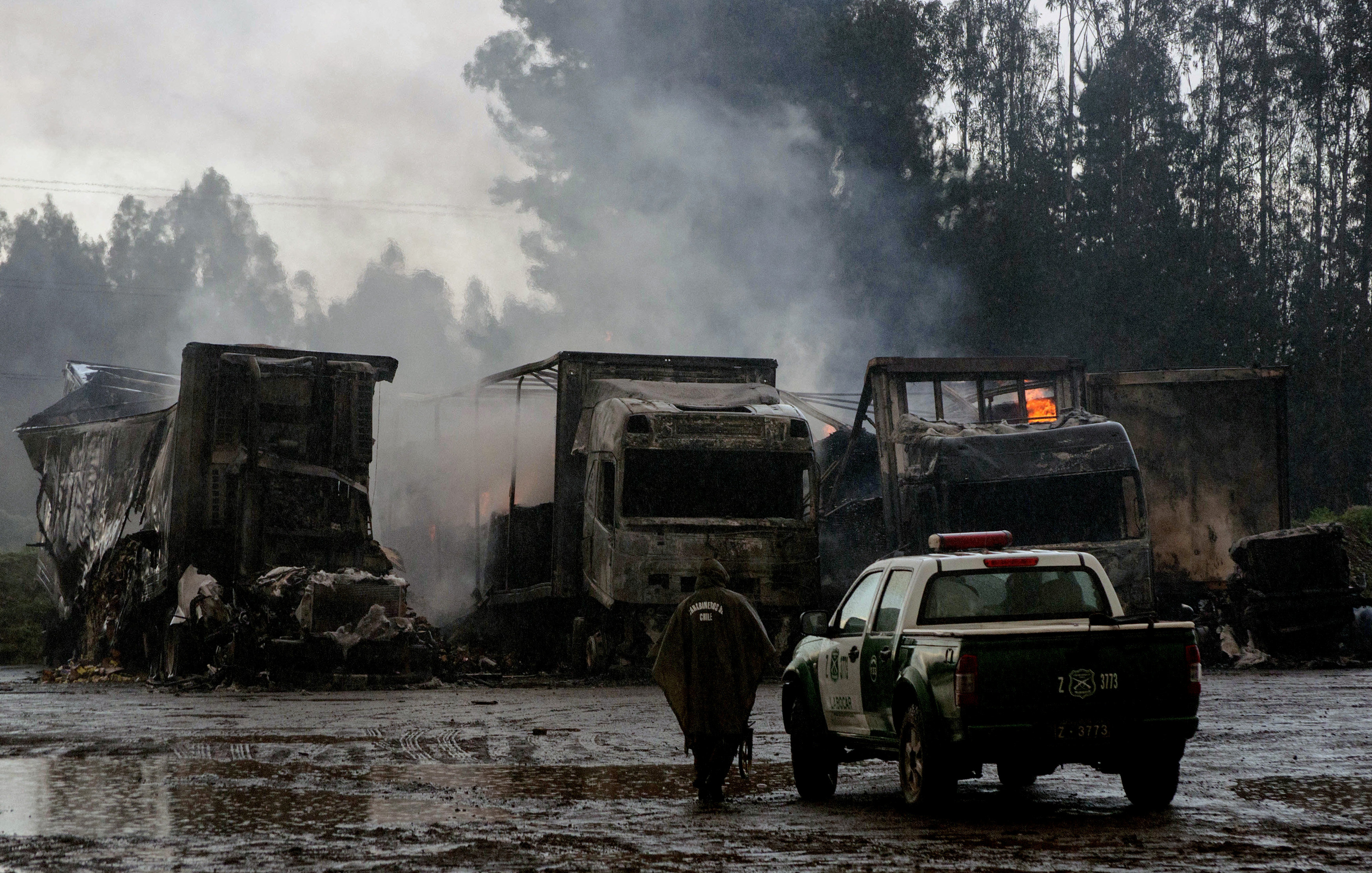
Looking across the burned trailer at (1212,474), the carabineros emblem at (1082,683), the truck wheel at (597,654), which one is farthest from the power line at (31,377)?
the carabineros emblem at (1082,683)

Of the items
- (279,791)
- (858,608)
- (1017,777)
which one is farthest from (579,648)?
(279,791)

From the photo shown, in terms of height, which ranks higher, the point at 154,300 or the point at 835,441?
the point at 154,300

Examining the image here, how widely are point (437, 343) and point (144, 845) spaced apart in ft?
159

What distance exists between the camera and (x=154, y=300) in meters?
103

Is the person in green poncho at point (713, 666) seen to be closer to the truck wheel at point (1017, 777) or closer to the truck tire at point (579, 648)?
the truck wheel at point (1017, 777)

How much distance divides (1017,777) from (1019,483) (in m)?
10.4

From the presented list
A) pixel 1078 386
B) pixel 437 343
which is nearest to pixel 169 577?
pixel 1078 386

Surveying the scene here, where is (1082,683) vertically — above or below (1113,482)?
below

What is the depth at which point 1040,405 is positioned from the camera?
21672mm

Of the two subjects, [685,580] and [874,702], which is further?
[685,580]

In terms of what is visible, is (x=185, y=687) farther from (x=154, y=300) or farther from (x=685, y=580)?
(x=154, y=300)

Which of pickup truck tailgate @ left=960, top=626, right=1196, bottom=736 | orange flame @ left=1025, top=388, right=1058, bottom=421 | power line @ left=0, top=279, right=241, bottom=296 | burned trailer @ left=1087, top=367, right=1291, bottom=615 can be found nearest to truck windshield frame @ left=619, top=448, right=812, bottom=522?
orange flame @ left=1025, top=388, right=1058, bottom=421

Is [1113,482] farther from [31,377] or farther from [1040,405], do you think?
[31,377]

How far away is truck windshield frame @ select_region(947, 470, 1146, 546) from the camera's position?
1933cm
